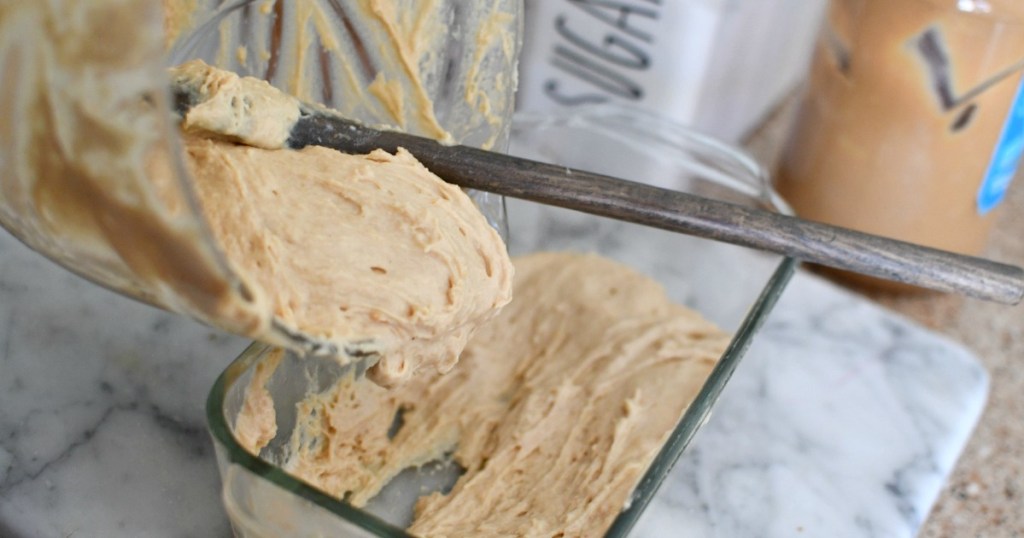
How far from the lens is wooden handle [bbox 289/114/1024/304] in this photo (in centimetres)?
57

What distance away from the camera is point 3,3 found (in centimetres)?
37

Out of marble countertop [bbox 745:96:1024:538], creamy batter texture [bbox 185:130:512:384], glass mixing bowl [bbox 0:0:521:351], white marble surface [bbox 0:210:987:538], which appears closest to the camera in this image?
glass mixing bowl [bbox 0:0:521:351]

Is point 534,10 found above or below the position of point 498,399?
above

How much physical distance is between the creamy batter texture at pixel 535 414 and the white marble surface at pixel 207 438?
6cm

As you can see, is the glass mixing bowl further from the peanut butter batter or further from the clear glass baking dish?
the clear glass baking dish

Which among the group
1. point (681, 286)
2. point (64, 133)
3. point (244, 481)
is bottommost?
point (681, 286)

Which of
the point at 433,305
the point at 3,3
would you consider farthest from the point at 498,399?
the point at 3,3

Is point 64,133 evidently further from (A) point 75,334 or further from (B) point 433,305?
(A) point 75,334

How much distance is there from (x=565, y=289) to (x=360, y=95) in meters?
0.20

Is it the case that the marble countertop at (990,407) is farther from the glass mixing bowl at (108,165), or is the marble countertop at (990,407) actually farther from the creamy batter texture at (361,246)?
the glass mixing bowl at (108,165)

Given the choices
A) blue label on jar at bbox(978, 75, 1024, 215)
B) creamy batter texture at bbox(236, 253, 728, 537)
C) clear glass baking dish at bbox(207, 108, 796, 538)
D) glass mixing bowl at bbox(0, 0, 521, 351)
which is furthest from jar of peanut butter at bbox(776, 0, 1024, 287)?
Answer: glass mixing bowl at bbox(0, 0, 521, 351)

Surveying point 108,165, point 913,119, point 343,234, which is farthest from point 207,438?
point 913,119

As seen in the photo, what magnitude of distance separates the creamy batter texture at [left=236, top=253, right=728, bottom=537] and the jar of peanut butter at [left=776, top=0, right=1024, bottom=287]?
0.71 feet

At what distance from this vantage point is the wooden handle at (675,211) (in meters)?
0.57
